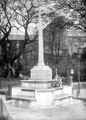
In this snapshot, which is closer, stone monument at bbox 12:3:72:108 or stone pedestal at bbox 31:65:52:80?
stone monument at bbox 12:3:72:108

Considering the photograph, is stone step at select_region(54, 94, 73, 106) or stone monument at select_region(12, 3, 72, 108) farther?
stone step at select_region(54, 94, 73, 106)

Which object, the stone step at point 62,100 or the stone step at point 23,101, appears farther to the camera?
the stone step at point 62,100

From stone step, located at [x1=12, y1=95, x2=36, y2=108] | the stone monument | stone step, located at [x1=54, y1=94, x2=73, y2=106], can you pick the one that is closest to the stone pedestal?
the stone monument

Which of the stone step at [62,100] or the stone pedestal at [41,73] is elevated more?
the stone pedestal at [41,73]

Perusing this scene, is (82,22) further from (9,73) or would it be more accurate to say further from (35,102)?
(35,102)

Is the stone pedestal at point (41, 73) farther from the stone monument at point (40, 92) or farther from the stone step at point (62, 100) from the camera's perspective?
the stone step at point (62, 100)

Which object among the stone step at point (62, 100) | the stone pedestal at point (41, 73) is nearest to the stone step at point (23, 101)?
the stone step at point (62, 100)

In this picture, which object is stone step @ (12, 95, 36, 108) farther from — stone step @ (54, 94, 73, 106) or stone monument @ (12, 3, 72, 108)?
stone step @ (54, 94, 73, 106)

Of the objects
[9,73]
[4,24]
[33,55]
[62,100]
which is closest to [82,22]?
[4,24]

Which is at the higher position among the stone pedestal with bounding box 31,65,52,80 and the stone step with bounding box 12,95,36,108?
the stone pedestal with bounding box 31,65,52,80

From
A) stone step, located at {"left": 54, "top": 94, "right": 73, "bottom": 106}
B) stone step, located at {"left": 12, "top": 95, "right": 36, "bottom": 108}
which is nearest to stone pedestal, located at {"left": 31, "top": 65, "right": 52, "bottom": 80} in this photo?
stone step, located at {"left": 54, "top": 94, "right": 73, "bottom": 106}

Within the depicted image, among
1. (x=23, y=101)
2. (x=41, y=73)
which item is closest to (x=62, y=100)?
(x=41, y=73)

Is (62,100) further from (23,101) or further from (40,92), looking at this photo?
(23,101)

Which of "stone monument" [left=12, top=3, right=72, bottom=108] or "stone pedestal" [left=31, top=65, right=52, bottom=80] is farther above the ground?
"stone pedestal" [left=31, top=65, right=52, bottom=80]
